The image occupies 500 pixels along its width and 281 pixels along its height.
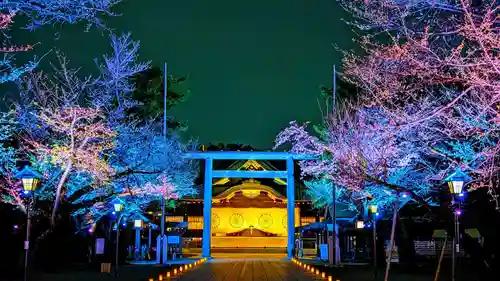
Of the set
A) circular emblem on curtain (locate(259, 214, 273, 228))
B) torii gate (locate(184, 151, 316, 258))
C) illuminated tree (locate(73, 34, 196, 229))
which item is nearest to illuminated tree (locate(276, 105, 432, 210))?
illuminated tree (locate(73, 34, 196, 229))

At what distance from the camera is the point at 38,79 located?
2223cm

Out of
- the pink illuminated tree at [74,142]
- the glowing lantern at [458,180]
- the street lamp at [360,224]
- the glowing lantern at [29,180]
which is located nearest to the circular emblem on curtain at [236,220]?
the street lamp at [360,224]

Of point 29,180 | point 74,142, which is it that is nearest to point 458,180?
point 29,180

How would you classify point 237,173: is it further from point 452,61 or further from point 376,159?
point 452,61

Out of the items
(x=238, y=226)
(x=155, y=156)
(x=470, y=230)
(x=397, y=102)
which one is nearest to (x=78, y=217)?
(x=155, y=156)

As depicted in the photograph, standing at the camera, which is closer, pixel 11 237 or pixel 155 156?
pixel 11 237

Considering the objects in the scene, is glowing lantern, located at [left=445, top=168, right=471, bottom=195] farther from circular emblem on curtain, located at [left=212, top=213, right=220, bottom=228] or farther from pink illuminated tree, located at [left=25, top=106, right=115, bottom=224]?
circular emblem on curtain, located at [left=212, top=213, right=220, bottom=228]

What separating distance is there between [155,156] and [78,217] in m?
4.66

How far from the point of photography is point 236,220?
57.7 metres

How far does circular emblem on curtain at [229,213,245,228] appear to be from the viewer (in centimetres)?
5753

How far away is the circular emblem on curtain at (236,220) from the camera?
57531 millimetres

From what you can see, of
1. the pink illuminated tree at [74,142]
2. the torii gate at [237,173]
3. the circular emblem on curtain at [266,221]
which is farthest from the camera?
the circular emblem on curtain at [266,221]

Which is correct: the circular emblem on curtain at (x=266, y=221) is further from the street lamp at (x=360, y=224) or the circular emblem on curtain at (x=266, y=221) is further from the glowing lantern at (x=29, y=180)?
the glowing lantern at (x=29, y=180)

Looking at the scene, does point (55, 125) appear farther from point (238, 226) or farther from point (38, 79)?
point (238, 226)
